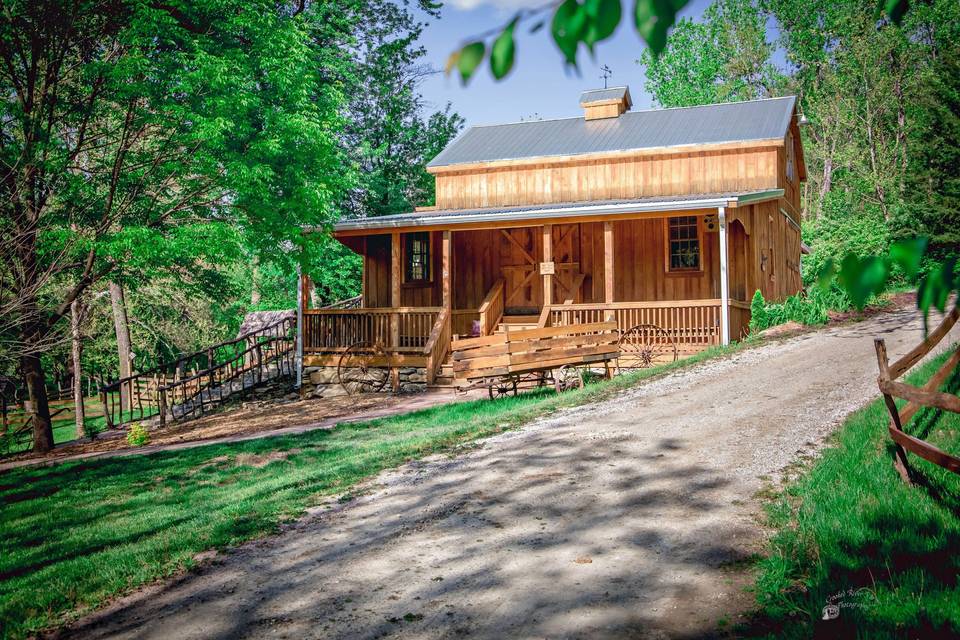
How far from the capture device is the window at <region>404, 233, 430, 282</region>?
2202 cm

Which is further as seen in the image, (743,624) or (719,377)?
(719,377)

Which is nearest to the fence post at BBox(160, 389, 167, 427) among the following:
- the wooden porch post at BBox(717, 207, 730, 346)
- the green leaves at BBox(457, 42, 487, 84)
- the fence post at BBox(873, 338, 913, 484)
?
the wooden porch post at BBox(717, 207, 730, 346)

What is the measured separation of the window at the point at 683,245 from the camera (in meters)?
19.2

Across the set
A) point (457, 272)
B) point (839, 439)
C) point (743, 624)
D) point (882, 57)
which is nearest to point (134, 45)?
Result: point (457, 272)

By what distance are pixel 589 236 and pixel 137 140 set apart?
11128 millimetres

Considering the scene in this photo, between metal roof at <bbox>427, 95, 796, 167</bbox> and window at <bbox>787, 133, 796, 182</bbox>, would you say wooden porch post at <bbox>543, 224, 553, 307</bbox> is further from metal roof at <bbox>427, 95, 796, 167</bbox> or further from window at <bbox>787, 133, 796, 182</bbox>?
window at <bbox>787, 133, 796, 182</bbox>

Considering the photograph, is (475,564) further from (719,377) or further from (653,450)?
(719,377)

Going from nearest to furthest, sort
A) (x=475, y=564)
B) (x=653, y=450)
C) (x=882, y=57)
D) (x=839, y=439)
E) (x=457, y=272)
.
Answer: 1. (x=475, y=564)
2. (x=839, y=439)
3. (x=653, y=450)
4. (x=457, y=272)
5. (x=882, y=57)

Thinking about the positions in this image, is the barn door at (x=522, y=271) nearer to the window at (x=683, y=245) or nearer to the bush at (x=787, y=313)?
the window at (x=683, y=245)

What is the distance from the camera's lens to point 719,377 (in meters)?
12.6

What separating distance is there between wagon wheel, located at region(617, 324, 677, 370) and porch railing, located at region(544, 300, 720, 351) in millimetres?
204

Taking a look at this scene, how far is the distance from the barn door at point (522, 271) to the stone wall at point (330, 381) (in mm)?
3533

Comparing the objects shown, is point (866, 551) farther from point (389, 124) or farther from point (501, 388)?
point (389, 124)

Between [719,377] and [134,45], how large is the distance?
1160 cm
